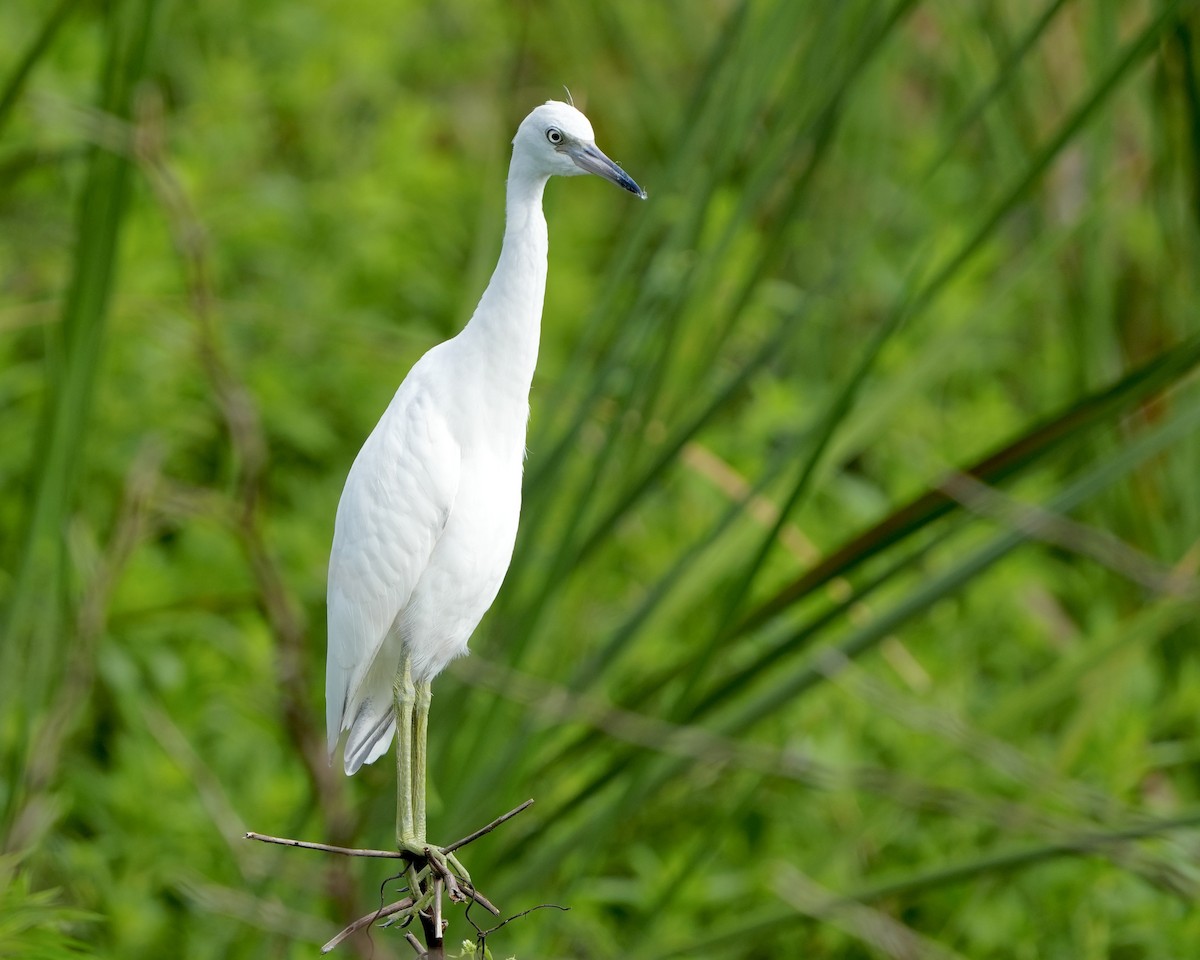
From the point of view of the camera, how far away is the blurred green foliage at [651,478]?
1230 millimetres

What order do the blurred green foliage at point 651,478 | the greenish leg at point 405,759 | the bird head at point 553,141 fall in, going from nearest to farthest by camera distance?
the bird head at point 553,141
the greenish leg at point 405,759
the blurred green foliage at point 651,478

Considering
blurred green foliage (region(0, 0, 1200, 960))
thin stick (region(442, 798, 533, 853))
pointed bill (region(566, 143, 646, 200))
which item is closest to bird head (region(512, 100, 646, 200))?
pointed bill (region(566, 143, 646, 200))

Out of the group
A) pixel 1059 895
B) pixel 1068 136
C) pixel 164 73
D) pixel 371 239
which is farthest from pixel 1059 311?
pixel 164 73

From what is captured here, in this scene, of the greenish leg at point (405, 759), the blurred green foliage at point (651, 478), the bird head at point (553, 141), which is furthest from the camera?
the blurred green foliage at point (651, 478)

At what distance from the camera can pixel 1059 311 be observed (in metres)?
2.57

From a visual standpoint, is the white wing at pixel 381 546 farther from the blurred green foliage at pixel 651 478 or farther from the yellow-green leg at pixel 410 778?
the blurred green foliage at pixel 651 478

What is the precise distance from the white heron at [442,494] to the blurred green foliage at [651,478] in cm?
28

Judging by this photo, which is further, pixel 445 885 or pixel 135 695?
pixel 135 695

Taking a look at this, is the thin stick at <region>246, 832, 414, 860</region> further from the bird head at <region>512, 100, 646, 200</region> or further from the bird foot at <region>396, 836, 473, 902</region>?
the bird head at <region>512, 100, 646, 200</region>

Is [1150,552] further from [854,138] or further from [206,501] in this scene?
[206,501]

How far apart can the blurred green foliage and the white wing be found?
23 cm

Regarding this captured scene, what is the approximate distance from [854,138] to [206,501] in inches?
64.4

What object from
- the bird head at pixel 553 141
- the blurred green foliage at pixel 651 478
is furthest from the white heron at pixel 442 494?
the blurred green foliage at pixel 651 478

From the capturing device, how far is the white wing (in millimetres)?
786
